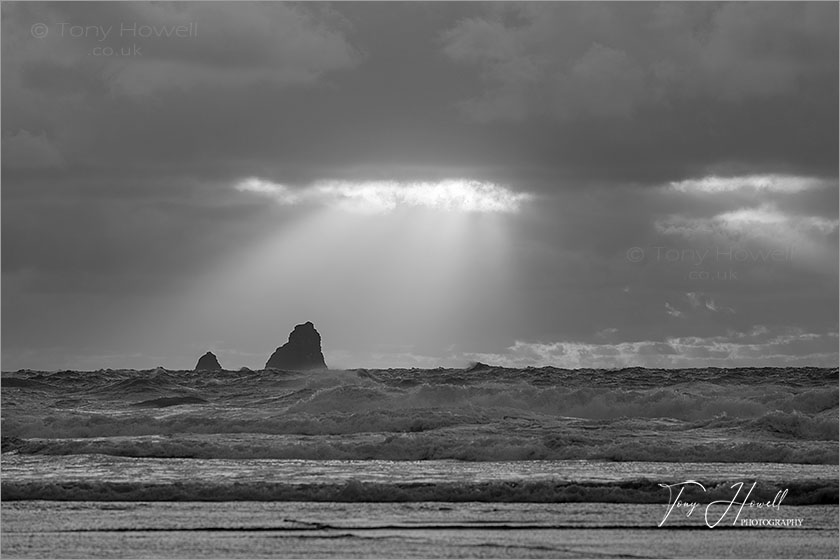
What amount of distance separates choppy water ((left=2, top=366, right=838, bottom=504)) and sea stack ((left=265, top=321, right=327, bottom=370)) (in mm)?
30691

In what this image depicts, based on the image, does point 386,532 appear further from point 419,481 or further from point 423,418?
point 423,418

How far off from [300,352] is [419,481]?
6490cm

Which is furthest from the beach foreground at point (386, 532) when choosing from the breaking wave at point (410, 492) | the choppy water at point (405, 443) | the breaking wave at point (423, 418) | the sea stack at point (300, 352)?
the sea stack at point (300, 352)

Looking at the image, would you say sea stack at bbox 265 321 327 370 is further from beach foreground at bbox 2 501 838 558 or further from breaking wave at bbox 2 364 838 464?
beach foreground at bbox 2 501 838 558

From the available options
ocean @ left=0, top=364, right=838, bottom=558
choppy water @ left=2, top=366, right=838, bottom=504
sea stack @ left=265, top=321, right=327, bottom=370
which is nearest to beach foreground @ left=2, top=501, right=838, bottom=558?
ocean @ left=0, top=364, right=838, bottom=558

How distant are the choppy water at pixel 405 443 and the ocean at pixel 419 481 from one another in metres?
0.08

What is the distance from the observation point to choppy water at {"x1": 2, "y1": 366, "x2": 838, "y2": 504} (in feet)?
65.4

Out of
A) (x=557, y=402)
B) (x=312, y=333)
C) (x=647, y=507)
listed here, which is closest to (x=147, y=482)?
(x=647, y=507)

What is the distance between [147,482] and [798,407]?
94.9ft

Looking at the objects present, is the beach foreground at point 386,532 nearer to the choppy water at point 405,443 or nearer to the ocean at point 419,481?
the ocean at point 419,481

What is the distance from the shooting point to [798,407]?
1622 inches

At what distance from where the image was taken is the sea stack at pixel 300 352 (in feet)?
277

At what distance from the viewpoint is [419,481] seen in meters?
21.1

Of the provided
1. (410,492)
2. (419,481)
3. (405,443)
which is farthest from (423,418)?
(410,492)
